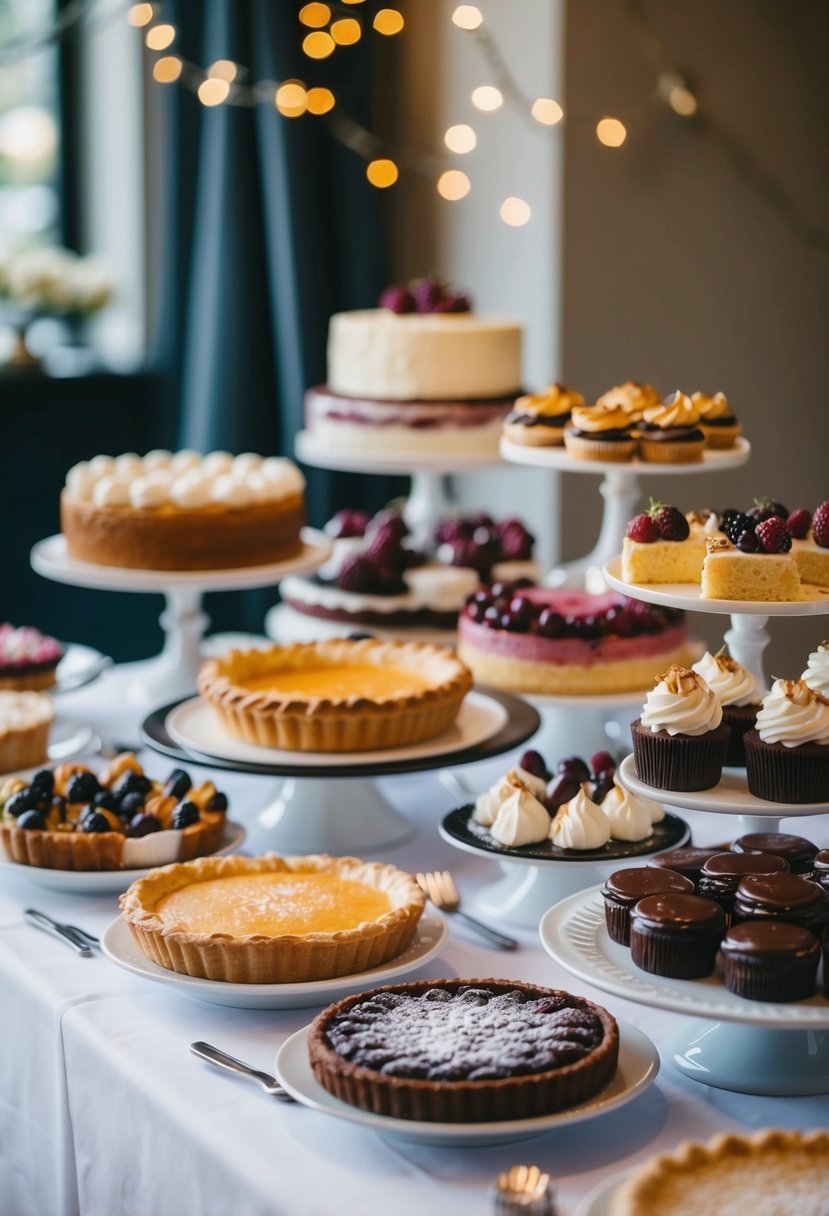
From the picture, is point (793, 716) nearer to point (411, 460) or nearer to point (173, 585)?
point (173, 585)

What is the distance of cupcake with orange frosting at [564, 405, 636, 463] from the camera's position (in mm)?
2336

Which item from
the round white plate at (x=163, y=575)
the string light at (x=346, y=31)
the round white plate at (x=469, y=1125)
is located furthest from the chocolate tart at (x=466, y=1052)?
the string light at (x=346, y=31)

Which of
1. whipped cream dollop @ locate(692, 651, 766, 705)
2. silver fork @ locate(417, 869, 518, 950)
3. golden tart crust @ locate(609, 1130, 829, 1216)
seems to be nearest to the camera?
golden tart crust @ locate(609, 1130, 829, 1216)

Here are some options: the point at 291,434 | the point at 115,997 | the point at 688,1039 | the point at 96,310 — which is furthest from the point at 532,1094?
the point at 96,310

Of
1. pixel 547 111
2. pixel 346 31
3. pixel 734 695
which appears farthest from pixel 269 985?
pixel 346 31

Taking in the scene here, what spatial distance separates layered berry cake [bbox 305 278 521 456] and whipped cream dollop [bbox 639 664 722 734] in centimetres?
151

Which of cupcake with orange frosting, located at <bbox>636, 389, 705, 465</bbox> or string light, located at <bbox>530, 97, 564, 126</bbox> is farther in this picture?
string light, located at <bbox>530, 97, 564, 126</bbox>

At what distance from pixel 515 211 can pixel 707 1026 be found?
3376 millimetres

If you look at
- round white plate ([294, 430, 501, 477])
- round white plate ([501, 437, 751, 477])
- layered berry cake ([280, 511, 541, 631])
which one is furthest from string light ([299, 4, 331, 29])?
round white plate ([501, 437, 751, 477])

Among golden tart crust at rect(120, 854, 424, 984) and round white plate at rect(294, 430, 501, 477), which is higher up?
round white plate at rect(294, 430, 501, 477)

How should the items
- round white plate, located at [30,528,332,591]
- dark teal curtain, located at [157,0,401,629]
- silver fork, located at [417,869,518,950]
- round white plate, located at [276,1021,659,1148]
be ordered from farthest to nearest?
dark teal curtain, located at [157,0,401,629], round white plate, located at [30,528,332,591], silver fork, located at [417,869,518,950], round white plate, located at [276,1021,659,1148]

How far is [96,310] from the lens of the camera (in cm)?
496

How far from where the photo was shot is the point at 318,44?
186 inches

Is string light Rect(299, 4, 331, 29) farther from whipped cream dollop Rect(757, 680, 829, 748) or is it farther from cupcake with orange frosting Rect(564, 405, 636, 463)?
whipped cream dollop Rect(757, 680, 829, 748)
